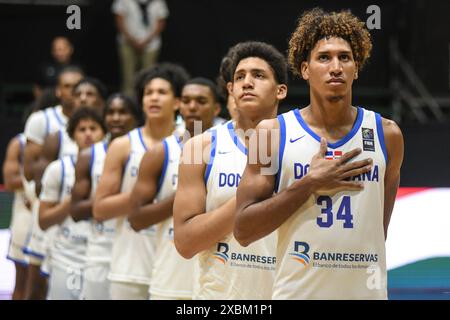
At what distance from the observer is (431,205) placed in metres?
9.03

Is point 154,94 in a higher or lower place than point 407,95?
lower

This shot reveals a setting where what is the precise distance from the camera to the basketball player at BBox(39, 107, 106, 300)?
827cm

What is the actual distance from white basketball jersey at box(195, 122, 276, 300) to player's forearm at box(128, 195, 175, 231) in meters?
1.03

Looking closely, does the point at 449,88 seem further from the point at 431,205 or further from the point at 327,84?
the point at 327,84

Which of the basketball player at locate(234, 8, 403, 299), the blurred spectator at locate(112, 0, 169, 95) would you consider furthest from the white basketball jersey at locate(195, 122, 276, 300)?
the blurred spectator at locate(112, 0, 169, 95)

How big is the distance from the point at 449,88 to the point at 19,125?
553 centimetres

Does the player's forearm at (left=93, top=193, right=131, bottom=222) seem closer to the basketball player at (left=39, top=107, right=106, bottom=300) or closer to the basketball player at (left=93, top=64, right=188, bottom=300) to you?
the basketball player at (left=93, top=64, right=188, bottom=300)

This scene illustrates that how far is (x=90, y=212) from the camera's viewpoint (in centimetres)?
794

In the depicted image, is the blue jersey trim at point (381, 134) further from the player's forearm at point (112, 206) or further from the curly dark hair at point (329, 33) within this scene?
the player's forearm at point (112, 206)

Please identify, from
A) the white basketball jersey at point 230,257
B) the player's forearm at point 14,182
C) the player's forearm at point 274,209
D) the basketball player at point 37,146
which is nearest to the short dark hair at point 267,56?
the white basketball jersey at point 230,257

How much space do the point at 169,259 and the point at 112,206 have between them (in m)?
0.83

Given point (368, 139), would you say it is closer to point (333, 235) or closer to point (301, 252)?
point (333, 235)

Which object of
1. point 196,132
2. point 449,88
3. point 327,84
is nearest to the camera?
point 327,84
